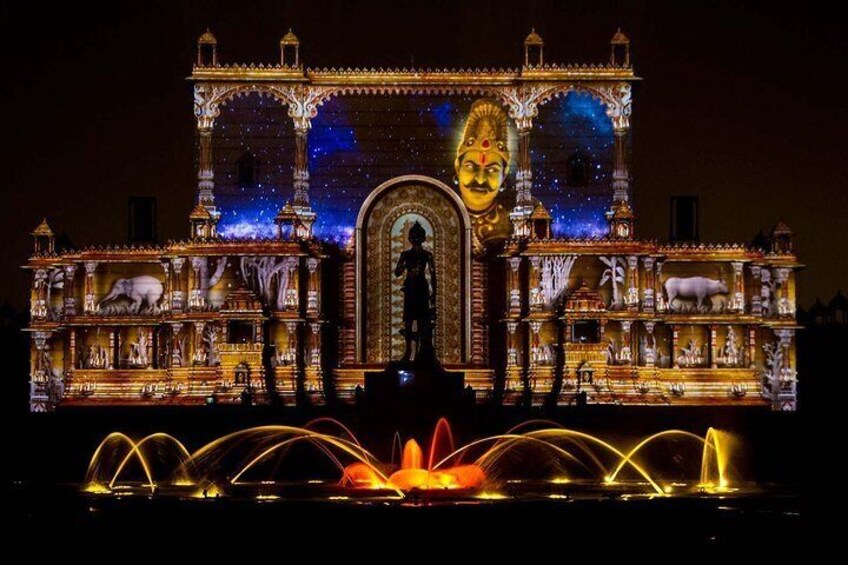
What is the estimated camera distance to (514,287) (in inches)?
2343

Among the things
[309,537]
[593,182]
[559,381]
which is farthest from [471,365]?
[309,537]

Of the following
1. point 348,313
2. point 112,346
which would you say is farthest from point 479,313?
point 112,346

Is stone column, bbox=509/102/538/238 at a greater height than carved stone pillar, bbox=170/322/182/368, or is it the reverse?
stone column, bbox=509/102/538/238

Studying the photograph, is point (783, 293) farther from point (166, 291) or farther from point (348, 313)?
point (166, 291)

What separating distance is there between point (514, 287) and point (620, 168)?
5.86m

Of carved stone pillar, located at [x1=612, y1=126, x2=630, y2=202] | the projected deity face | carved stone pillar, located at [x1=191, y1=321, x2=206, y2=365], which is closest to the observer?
carved stone pillar, located at [x1=191, y1=321, x2=206, y2=365]

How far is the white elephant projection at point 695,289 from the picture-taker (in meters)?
60.3

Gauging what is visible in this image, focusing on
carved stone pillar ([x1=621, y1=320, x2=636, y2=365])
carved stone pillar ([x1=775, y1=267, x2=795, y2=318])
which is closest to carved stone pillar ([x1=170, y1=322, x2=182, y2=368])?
carved stone pillar ([x1=621, y1=320, x2=636, y2=365])

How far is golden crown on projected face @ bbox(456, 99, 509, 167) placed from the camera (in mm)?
61469

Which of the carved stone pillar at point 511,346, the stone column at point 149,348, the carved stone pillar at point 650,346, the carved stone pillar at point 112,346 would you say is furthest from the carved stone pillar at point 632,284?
the carved stone pillar at point 112,346

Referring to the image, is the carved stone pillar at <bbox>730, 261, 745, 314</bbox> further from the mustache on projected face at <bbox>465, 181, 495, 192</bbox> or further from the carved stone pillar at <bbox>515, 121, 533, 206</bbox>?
the mustache on projected face at <bbox>465, 181, 495, 192</bbox>

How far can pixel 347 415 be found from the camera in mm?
49938

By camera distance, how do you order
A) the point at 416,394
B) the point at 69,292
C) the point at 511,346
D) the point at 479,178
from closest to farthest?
the point at 416,394 → the point at 511,346 → the point at 69,292 → the point at 479,178

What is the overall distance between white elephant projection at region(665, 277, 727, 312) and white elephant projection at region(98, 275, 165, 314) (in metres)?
17.8
